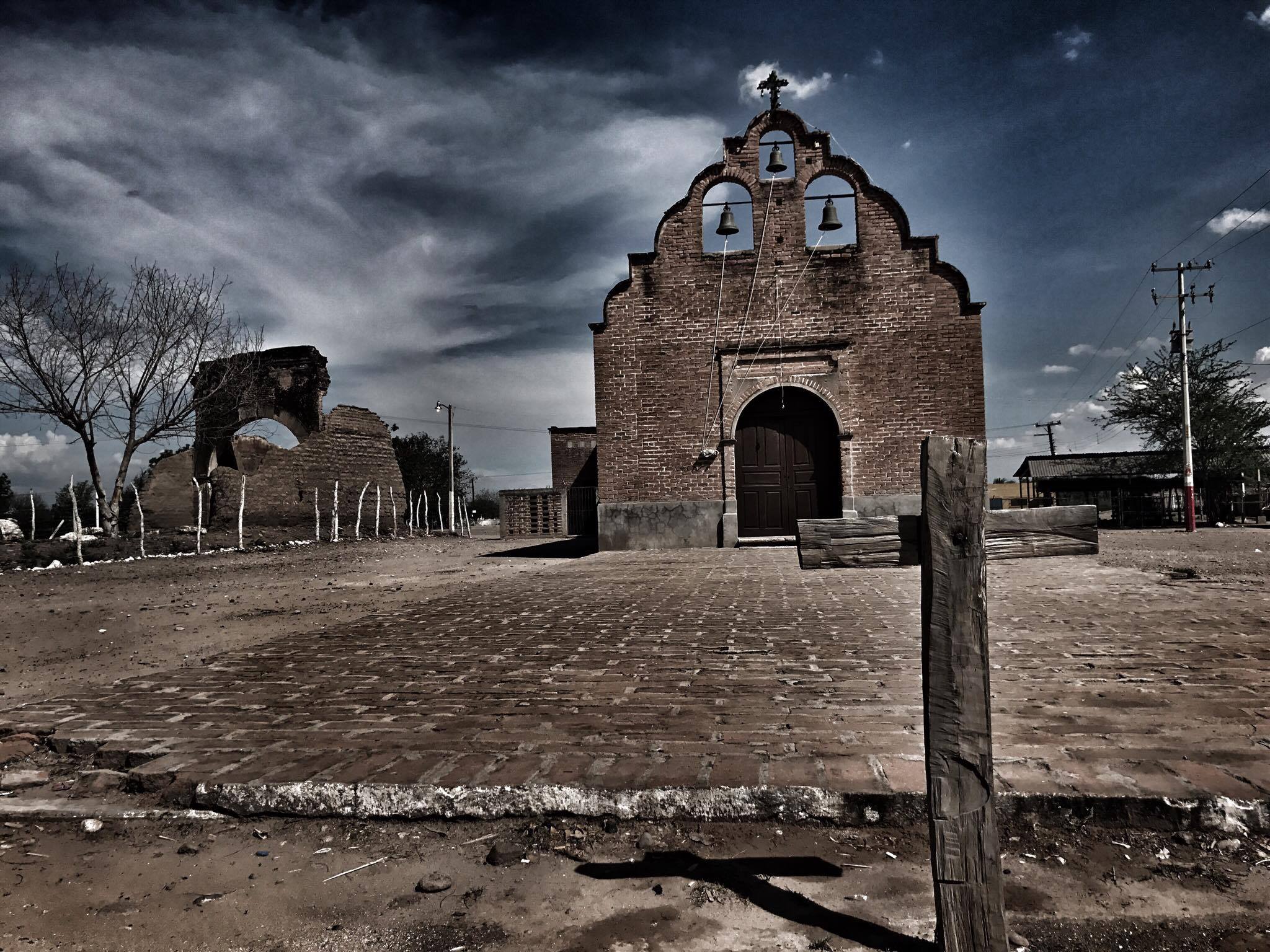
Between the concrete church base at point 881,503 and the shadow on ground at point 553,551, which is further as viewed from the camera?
the shadow on ground at point 553,551

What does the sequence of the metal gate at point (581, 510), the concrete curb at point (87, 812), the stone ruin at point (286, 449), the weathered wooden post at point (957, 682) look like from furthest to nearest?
the metal gate at point (581, 510) < the stone ruin at point (286, 449) < the concrete curb at point (87, 812) < the weathered wooden post at point (957, 682)

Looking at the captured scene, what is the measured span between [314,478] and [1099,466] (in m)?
38.3

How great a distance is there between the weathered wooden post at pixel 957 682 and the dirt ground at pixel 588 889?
10.2 inches

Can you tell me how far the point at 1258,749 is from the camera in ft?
9.74

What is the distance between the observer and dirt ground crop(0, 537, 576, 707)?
5793mm

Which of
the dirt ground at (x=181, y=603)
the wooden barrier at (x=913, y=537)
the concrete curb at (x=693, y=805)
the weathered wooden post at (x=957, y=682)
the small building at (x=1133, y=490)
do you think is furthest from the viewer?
the small building at (x=1133, y=490)

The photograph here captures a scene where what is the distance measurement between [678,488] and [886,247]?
6322 mm

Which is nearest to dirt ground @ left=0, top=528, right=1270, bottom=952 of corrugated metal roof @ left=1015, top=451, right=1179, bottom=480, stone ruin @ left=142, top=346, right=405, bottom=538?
stone ruin @ left=142, top=346, right=405, bottom=538

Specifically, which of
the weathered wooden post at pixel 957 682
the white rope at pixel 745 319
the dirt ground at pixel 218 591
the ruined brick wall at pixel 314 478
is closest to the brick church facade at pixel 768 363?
the white rope at pixel 745 319

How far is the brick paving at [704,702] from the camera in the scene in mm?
2875

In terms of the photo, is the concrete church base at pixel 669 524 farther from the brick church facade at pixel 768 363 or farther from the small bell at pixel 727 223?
the small bell at pixel 727 223

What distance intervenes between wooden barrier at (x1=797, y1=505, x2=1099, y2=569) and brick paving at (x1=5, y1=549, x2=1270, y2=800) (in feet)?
3.08

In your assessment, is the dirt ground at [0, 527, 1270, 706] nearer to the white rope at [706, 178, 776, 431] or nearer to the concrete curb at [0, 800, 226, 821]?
the concrete curb at [0, 800, 226, 821]

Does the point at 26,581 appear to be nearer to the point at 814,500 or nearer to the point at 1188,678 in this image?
the point at 814,500
